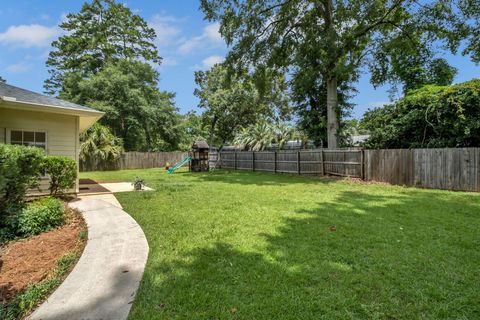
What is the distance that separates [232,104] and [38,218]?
74.2 feet

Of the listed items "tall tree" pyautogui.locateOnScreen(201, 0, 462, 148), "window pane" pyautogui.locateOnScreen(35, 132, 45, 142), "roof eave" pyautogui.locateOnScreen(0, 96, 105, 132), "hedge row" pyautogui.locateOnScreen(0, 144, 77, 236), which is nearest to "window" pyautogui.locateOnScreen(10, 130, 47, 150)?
"window pane" pyautogui.locateOnScreen(35, 132, 45, 142)

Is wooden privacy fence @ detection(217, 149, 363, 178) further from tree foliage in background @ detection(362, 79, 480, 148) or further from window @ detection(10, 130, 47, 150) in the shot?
window @ detection(10, 130, 47, 150)

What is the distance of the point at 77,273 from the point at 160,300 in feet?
3.69

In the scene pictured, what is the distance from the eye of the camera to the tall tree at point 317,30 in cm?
1259

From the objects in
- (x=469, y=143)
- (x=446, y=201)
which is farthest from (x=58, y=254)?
(x=469, y=143)

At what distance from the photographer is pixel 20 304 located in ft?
7.49

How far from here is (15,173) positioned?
4238 mm

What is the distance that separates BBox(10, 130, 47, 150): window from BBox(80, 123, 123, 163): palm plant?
1397 cm

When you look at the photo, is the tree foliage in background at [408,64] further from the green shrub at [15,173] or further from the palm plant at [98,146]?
the palm plant at [98,146]

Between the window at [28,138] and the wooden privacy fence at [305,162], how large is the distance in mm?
10821

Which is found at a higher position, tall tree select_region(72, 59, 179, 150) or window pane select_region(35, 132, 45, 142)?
tall tree select_region(72, 59, 179, 150)

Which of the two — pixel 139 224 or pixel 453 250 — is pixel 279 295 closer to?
pixel 453 250

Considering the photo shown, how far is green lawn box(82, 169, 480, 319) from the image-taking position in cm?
219

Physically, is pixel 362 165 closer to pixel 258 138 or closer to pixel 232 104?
pixel 258 138
